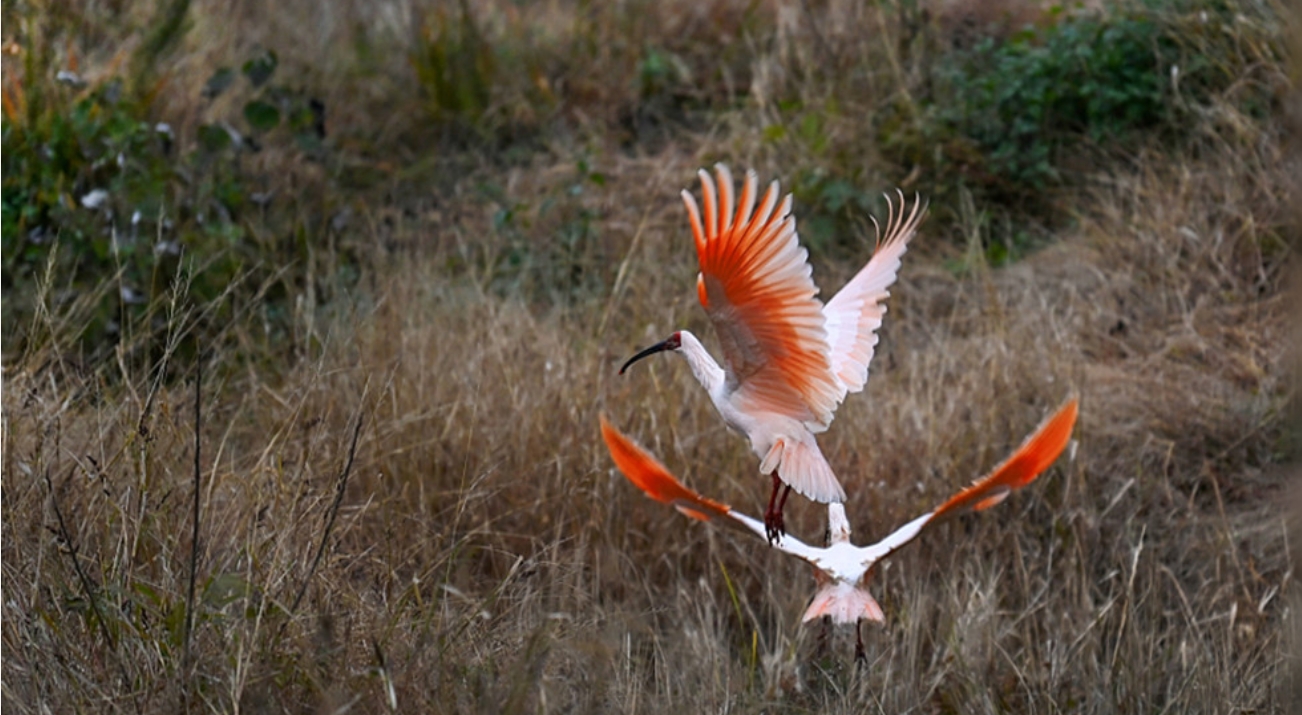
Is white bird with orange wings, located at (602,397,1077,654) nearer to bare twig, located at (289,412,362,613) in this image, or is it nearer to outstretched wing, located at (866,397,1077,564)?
outstretched wing, located at (866,397,1077,564)

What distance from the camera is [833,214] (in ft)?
19.6

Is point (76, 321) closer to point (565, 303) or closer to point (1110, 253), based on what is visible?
point (565, 303)

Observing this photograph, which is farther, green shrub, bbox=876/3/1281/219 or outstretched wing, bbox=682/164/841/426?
green shrub, bbox=876/3/1281/219

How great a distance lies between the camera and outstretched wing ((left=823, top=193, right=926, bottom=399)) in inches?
106

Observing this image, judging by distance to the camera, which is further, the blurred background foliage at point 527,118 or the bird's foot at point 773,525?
the blurred background foliage at point 527,118

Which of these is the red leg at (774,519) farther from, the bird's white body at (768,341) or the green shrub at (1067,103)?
the green shrub at (1067,103)

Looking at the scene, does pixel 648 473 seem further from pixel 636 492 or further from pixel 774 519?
pixel 636 492

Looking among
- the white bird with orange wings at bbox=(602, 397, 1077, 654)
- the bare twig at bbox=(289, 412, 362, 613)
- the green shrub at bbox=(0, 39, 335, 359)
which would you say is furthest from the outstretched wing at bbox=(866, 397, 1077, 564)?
the green shrub at bbox=(0, 39, 335, 359)

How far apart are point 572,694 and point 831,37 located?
15.2 ft

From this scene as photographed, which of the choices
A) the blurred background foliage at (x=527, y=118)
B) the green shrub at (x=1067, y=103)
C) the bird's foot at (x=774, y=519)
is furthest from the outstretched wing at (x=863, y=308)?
the green shrub at (x=1067, y=103)

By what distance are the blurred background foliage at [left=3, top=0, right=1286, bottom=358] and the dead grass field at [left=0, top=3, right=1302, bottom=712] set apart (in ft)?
0.35

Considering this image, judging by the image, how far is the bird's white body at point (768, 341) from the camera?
2338 mm

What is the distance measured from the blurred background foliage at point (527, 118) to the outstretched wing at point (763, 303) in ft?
7.66

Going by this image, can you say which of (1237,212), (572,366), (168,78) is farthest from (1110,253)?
(168,78)
